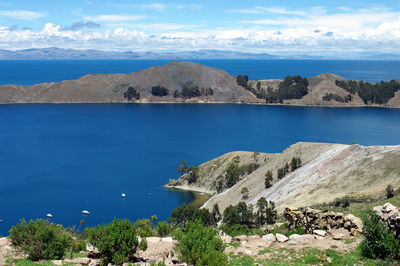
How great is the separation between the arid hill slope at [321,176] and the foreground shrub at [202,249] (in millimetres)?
28566

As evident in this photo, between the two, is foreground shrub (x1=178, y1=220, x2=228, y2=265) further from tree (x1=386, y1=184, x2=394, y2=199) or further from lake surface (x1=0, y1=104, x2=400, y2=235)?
lake surface (x1=0, y1=104, x2=400, y2=235)

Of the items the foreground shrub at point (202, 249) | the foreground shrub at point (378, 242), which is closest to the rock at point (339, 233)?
the foreground shrub at point (378, 242)

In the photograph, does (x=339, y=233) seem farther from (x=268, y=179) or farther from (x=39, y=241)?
(x=268, y=179)

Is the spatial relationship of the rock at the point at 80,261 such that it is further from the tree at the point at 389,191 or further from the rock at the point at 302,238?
the tree at the point at 389,191

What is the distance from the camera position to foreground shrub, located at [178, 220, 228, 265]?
20.4 metres

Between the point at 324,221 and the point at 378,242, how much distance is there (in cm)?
658

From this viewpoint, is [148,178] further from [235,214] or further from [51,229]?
[51,229]

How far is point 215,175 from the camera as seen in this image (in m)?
93.1

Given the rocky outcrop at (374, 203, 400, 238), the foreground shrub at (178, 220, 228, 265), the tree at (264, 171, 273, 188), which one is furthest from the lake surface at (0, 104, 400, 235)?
the rocky outcrop at (374, 203, 400, 238)

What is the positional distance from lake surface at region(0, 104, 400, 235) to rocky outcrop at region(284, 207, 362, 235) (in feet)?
152

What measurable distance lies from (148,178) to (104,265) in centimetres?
7316

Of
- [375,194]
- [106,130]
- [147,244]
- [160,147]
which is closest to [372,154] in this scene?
[375,194]

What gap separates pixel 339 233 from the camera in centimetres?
2709

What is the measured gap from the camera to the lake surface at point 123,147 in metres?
78.4
